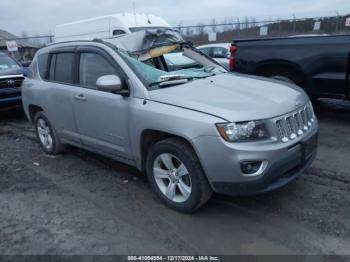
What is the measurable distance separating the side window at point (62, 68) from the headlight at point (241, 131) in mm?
2611

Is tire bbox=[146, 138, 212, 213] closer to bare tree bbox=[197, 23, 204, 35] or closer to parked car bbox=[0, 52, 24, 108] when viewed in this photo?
parked car bbox=[0, 52, 24, 108]

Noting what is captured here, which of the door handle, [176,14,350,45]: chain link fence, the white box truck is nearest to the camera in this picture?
the door handle

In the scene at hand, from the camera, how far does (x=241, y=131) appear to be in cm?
328

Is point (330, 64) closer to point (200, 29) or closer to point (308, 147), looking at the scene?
point (308, 147)

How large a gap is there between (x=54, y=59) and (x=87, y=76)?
3.30 feet

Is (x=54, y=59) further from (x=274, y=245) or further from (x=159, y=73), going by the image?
(x=274, y=245)

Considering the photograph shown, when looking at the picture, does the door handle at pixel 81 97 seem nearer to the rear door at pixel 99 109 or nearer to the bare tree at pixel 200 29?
the rear door at pixel 99 109

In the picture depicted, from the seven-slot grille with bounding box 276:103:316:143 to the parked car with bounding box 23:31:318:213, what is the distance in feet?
0.03

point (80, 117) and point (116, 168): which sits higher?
point (80, 117)

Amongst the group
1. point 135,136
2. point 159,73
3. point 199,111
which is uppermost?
point 159,73

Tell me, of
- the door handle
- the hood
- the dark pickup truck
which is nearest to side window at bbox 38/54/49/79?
the door handle

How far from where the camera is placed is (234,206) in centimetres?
396

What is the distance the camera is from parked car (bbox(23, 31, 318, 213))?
130 inches

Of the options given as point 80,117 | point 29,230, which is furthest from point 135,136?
point 29,230
